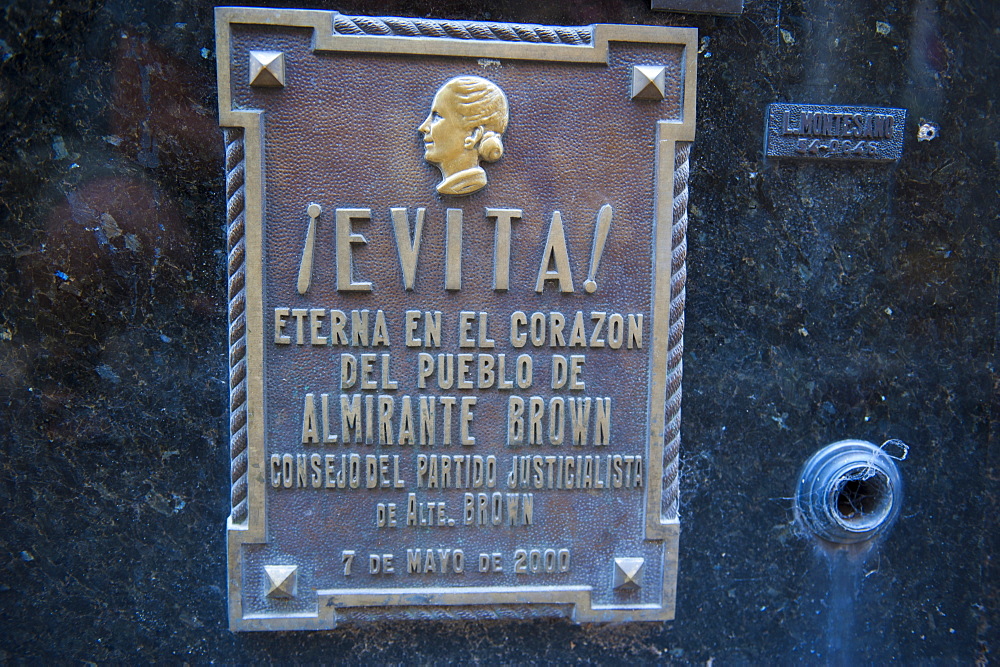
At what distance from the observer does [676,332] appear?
2.30 metres

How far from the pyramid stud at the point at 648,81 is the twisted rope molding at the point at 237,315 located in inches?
53.7

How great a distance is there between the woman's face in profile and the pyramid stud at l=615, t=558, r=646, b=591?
1.59 m

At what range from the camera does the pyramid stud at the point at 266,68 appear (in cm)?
206

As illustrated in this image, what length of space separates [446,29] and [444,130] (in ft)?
1.16

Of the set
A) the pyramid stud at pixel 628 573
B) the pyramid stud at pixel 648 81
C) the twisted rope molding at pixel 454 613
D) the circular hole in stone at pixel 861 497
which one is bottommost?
the twisted rope molding at pixel 454 613

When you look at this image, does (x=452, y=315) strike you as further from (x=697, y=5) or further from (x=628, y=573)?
(x=697, y=5)

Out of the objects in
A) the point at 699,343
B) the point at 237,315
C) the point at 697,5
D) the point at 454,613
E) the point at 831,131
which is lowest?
the point at 454,613

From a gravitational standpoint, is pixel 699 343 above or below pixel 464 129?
below

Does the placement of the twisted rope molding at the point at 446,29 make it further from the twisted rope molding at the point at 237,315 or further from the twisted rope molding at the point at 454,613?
the twisted rope molding at the point at 454,613

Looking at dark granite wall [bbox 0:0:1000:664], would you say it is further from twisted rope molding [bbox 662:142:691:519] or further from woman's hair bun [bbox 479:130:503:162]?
woman's hair bun [bbox 479:130:503:162]

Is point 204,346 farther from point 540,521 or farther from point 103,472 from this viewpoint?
point 540,521

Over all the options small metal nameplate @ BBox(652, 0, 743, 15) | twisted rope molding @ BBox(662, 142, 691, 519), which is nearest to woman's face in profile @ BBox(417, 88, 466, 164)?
twisted rope molding @ BBox(662, 142, 691, 519)

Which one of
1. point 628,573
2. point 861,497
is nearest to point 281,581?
point 628,573

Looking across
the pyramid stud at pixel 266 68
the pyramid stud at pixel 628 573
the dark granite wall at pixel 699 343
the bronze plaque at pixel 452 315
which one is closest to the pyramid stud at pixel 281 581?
the bronze plaque at pixel 452 315
